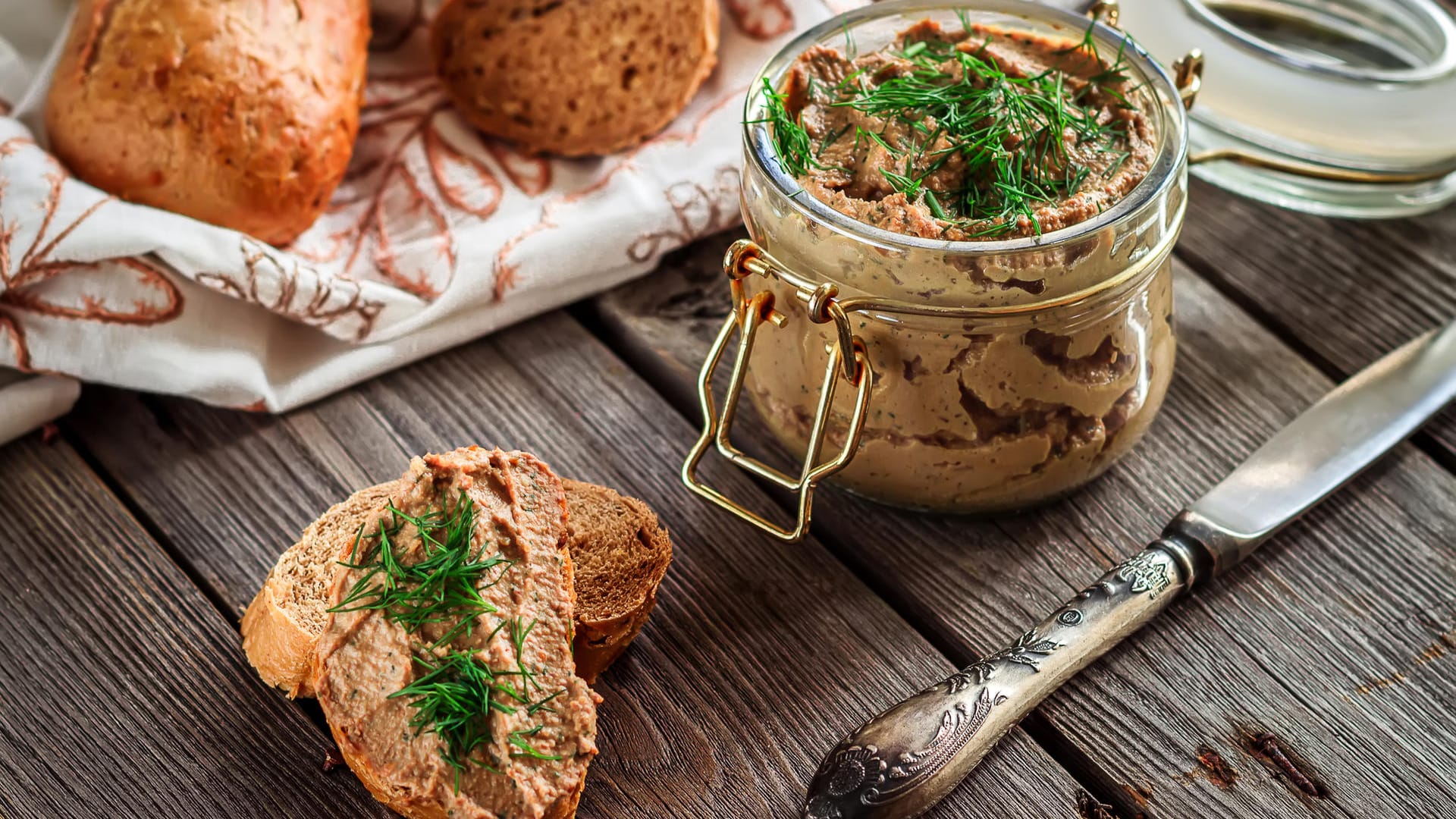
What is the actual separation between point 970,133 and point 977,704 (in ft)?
2.08

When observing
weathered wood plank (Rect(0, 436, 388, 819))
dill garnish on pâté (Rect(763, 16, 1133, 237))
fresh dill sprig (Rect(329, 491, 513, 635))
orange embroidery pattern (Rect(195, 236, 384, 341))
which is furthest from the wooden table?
dill garnish on pâté (Rect(763, 16, 1133, 237))

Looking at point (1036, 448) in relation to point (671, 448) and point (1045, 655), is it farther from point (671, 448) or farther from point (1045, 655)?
point (671, 448)

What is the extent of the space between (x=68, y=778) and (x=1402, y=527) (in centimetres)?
167

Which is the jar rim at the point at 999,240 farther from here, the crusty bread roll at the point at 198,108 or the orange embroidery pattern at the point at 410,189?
the crusty bread roll at the point at 198,108

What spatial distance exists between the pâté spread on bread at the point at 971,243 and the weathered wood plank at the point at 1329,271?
1.57 feet

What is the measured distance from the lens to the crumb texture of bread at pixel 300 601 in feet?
4.74

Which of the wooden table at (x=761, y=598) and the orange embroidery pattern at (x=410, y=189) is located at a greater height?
the orange embroidery pattern at (x=410, y=189)

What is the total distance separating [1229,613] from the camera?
1.62m

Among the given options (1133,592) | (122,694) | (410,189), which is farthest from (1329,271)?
(122,694)

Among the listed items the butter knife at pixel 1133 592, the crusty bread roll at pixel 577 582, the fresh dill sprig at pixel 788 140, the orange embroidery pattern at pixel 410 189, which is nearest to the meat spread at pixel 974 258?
the fresh dill sprig at pixel 788 140

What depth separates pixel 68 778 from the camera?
145 centimetres

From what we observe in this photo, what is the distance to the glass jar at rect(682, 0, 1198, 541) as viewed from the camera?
1390 mm

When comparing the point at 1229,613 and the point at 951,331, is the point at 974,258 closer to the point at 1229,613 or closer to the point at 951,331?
the point at 951,331

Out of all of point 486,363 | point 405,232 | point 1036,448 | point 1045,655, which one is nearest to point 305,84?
point 405,232
